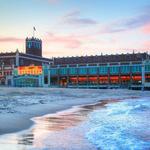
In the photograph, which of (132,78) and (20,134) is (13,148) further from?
(132,78)

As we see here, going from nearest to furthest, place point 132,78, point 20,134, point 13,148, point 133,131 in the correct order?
point 13,148 < point 20,134 < point 133,131 < point 132,78

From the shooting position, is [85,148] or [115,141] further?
[115,141]

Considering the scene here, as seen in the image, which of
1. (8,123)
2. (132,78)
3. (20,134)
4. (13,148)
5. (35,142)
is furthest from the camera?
(132,78)

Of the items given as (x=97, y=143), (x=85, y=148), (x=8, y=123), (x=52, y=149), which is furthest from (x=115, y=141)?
(x=8, y=123)

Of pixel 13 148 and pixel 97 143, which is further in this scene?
pixel 97 143

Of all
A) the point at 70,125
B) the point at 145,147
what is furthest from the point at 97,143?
the point at 70,125

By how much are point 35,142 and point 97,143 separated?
2671 mm

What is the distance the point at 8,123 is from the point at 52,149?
833 centimetres

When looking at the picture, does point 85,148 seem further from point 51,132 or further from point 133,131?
point 133,131

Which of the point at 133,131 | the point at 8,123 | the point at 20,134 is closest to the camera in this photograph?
the point at 20,134

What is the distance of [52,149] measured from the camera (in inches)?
568

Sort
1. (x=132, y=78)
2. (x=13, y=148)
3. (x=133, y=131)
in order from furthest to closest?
1. (x=132, y=78)
2. (x=133, y=131)
3. (x=13, y=148)

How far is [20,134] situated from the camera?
18.2 metres

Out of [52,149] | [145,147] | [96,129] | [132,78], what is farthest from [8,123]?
[132,78]
